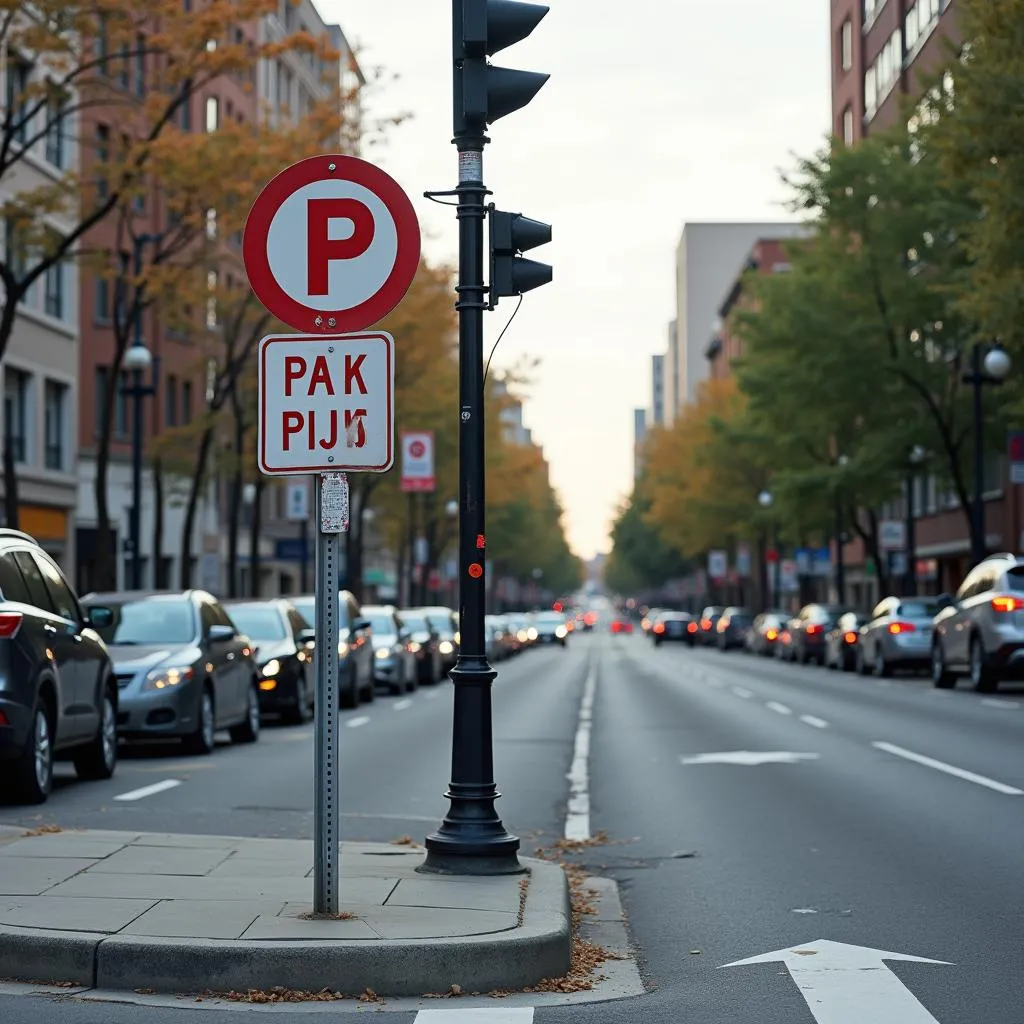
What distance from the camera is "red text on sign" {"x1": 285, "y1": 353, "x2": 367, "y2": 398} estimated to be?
24.8 ft

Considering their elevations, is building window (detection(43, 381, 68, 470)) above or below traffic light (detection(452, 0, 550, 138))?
above

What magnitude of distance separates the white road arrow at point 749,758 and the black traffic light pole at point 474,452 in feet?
27.9

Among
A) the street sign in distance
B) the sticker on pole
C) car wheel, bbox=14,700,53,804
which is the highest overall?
the street sign in distance

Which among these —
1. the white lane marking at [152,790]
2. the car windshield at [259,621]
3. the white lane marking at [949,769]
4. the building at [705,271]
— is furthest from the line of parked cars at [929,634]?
the building at [705,271]

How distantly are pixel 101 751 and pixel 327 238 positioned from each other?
28.4 feet

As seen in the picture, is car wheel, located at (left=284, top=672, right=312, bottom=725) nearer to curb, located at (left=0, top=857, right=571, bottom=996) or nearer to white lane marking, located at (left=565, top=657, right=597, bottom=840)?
white lane marking, located at (left=565, top=657, right=597, bottom=840)

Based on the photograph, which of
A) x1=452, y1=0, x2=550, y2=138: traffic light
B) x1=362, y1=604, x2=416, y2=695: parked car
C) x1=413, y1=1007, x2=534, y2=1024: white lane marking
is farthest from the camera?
x1=362, y1=604, x2=416, y2=695: parked car

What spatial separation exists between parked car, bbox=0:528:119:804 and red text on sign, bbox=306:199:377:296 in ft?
19.0

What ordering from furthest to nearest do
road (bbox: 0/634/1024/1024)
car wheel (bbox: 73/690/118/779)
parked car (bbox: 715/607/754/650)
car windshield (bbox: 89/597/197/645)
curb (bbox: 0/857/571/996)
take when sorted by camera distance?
parked car (bbox: 715/607/754/650) < car windshield (bbox: 89/597/197/645) < car wheel (bbox: 73/690/118/779) < road (bbox: 0/634/1024/1024) < curb (bbox: 0/857/571/996)

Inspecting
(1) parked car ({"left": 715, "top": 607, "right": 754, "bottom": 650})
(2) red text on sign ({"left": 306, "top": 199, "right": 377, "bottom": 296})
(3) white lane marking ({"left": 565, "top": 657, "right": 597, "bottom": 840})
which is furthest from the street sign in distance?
(2) red text on sign ({"left": 306, "top": 199, "right": 377, "bottom": 296})

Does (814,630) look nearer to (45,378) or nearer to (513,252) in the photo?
(45,378)

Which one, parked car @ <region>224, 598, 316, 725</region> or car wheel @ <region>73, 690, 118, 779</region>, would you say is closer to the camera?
car wheel @ <region>73, 690, 118, 779</region>

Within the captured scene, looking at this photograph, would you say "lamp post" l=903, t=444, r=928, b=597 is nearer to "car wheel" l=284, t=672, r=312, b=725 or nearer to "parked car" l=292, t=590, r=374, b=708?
"parked car" l=292, t=590, r=374, b=708

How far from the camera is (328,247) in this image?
7.67 meters
